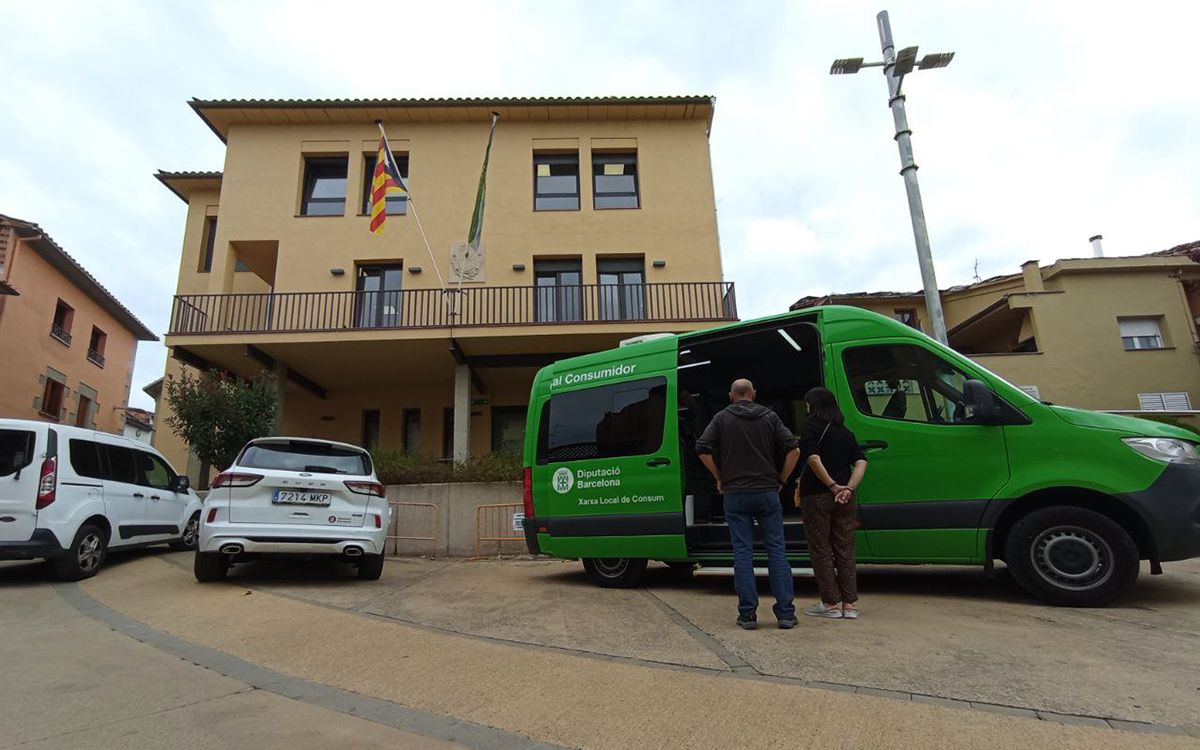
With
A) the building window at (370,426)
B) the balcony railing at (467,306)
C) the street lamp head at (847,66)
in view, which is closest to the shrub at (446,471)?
the balcony railing at (467,306)

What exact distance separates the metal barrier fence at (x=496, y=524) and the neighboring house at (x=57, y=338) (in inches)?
678

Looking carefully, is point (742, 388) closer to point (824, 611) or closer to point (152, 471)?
point (824, 611)

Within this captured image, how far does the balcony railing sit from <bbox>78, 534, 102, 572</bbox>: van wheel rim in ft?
24.0

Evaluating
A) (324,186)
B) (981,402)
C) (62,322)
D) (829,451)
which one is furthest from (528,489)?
(62,322)

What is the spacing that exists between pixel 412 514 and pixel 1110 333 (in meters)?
19.4

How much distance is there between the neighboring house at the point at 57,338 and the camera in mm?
18578

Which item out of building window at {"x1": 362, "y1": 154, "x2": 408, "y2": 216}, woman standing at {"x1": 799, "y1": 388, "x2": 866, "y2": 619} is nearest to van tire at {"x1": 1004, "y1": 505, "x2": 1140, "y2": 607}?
woman standing at {"x1": 799, "y1": 388, "x2": 866, "y2": 619}

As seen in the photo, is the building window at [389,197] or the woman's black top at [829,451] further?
the building window at [389,197]

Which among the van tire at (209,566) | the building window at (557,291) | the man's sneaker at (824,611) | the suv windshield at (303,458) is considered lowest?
the man's sneaker at (824,611)

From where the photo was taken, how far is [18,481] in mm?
6574

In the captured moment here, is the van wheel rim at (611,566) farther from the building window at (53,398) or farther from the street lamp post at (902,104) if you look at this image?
the building window at (53,398)

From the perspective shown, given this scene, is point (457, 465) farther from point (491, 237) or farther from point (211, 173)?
point (211, 173)

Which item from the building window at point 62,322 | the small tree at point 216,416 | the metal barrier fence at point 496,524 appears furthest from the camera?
the building window at point 62,322

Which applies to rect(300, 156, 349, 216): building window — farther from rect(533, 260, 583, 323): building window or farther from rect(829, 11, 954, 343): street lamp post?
rect(829, 11, 954, 343): street lamp post
